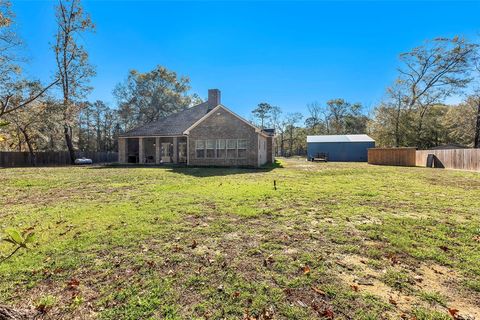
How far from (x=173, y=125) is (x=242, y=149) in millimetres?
8170

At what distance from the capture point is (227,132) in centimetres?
1950

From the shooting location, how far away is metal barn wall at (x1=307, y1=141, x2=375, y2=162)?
3250cm

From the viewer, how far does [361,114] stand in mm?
54062

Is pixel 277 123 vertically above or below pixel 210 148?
above

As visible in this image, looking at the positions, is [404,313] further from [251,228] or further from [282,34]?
[282,34]

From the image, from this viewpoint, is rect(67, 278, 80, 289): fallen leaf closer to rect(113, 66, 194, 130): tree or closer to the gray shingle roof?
the gray shingle roof

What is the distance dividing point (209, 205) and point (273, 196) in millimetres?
2213

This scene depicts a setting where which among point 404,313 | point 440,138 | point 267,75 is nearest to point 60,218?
point 404,313

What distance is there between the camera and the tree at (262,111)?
5750cm


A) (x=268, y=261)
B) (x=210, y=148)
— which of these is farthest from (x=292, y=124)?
(x=268, y=261)

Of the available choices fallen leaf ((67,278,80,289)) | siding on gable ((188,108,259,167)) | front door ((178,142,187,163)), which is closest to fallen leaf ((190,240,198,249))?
fallen leaf ((67,278,80,289))

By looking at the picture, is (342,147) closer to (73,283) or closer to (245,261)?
(245,261)

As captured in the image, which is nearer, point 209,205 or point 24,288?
point 24,288

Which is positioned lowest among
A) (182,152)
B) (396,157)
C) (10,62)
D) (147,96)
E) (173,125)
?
(396,157)
